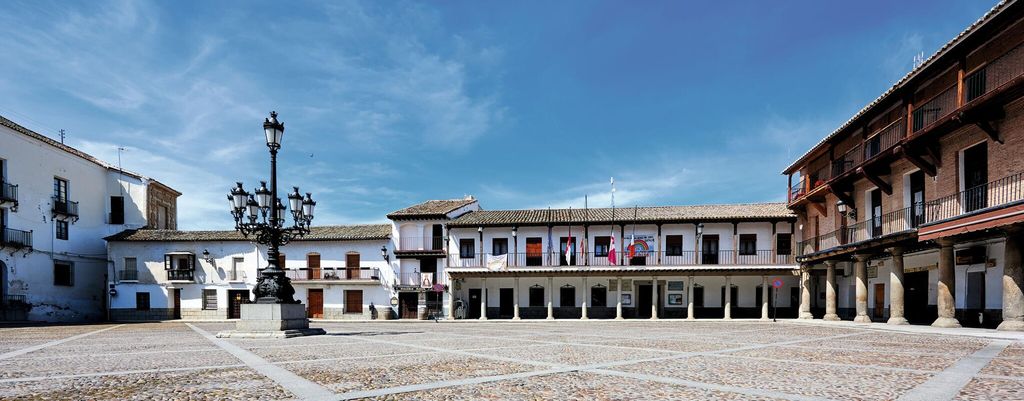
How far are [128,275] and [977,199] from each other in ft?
136

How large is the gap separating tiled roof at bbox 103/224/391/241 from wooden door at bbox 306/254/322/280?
4.08 ft

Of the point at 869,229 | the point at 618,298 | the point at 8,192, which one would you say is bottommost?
the point at 618,298

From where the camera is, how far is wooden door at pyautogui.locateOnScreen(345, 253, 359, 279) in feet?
112

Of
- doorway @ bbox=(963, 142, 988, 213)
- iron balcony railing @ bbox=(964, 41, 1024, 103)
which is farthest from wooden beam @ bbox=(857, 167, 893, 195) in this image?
iron balcony railing @ bbox=(964, 41, 1024, 103)

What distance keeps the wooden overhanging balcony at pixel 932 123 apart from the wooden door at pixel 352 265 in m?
25.0

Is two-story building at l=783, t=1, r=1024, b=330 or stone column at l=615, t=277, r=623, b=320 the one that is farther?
stone column at l=615, t=277, r=623, b=320

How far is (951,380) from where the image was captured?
22.7ft

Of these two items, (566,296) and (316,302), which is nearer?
(566,296)

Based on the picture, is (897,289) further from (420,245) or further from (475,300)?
(420,245)

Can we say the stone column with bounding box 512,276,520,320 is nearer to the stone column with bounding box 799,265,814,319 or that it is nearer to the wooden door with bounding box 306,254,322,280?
the wooden door with bounding box 306,254,322,280

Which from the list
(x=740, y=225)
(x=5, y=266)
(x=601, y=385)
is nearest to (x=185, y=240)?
(x=5, y=266)

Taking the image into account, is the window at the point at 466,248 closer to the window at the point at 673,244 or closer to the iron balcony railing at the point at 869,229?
the window at the point at 673,244

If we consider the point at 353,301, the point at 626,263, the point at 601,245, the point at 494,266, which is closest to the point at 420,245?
the point at 494,266

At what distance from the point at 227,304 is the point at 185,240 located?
4.81 meters
